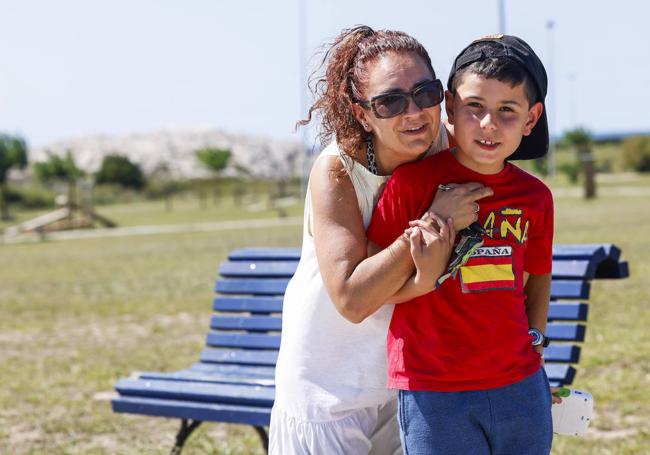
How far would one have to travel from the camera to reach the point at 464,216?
7.25 ft

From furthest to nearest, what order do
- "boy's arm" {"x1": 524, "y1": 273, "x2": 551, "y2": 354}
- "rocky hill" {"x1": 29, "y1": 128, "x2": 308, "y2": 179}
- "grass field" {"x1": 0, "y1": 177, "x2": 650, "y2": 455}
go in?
"rocky hill" {"x1": 29, "y1": 128, "x2": 308, "y2": 179}
"grass field" {"x1": 0, "y1": 177, "x2": 650, "y2": 455}
"boy's arm" {"x1": 524, "y1": 273, "x2": 551, "y2": 354}

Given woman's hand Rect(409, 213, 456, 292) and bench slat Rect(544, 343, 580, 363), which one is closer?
woman's hand Rect(409, 213, 456, 292)

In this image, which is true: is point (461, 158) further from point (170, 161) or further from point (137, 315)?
point (170, 161)

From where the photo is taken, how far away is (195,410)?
12.8 ft

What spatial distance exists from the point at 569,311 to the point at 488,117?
1.86 m

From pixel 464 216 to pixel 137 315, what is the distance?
792cm

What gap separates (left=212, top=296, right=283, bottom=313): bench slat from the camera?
173 inches

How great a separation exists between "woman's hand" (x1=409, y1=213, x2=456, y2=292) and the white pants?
50cm

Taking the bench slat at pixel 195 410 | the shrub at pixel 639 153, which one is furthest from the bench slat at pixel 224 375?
the shrub at pixel 639 153

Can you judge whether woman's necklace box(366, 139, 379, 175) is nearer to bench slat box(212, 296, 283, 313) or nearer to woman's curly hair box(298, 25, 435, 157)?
woman's curly hair box(298, 25, 435, 157)

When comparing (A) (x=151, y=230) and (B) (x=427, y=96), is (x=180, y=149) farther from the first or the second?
(B) (x=427, y=96)

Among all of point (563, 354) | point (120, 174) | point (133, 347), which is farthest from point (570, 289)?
point (120, 174)

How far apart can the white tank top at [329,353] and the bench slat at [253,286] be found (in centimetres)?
184

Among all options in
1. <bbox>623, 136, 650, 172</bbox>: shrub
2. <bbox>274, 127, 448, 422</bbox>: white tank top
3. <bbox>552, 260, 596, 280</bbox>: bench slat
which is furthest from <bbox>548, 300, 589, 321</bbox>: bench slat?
<bbox>623, 136, 650, 172</bbox>: shrub
